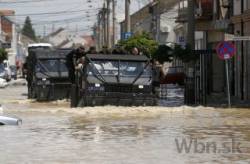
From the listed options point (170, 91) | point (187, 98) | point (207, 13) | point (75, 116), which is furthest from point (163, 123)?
point (207, 13)

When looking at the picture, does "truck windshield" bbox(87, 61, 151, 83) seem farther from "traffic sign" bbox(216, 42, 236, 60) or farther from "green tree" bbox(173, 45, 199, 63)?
"green tree" bbox(173, 45, 199, 63)

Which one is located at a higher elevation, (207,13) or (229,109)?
(207,13)

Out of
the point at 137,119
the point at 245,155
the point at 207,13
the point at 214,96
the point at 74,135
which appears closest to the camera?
the point at 245,155

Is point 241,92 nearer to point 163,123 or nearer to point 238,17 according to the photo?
point 238,17

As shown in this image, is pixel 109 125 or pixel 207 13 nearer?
pixel 109 125

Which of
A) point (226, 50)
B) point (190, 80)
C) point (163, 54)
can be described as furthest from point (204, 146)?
point (163, 54)

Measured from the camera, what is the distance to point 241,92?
36.7m

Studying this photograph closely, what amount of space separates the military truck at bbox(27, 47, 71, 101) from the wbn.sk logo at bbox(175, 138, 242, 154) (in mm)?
17712

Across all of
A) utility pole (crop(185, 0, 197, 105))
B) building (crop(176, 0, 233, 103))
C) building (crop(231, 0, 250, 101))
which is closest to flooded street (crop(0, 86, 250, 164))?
utility pole (crop(185, 0, 197, 105))

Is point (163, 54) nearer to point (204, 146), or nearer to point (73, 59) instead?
point (73, 59)

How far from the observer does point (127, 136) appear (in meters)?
18.3

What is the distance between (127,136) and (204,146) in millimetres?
2662

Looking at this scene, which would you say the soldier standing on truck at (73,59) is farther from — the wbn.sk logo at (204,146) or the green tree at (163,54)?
the wbn.sk logo at (204,146)

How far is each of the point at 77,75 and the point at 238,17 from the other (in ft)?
34.9
